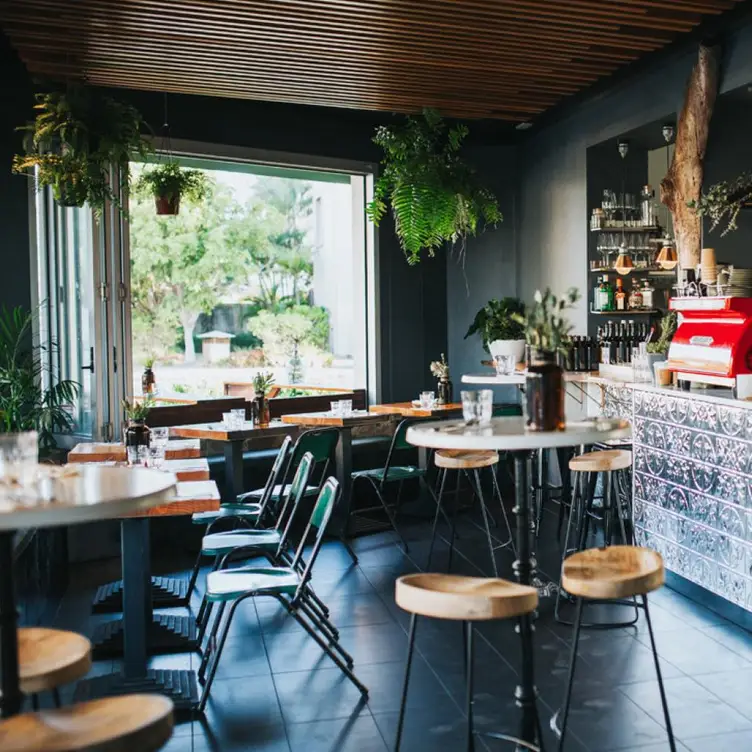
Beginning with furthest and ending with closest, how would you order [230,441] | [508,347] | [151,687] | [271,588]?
1. [508,347]
2. [230,441]
3. [151,687]
4. [271,588]

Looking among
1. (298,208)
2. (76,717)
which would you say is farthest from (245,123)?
(298,208)

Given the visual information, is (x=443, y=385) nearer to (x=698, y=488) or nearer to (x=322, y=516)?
(x=698, y=488)

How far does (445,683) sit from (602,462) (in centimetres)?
148

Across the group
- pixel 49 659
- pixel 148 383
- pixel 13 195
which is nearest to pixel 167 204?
pixel 13 195

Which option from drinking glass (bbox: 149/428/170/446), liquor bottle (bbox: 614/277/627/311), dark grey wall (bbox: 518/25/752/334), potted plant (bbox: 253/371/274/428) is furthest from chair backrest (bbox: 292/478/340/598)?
liquor bottle (bbox: 614/277/627/311)

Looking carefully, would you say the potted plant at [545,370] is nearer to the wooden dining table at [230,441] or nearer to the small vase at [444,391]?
the wooden dining table at [230,441]

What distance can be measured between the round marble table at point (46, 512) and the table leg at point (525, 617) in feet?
3.67

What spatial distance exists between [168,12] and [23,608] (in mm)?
3191

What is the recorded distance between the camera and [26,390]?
5.67 meters

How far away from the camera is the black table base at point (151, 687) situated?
11.5 ft

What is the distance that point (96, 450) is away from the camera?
16.2 feet

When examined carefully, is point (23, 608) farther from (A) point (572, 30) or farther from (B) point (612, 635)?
(A) point (572, 30)

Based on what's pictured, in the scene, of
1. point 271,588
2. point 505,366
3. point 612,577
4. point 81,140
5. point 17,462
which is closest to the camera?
point 17,462

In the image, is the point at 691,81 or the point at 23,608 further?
the point at 691,81
